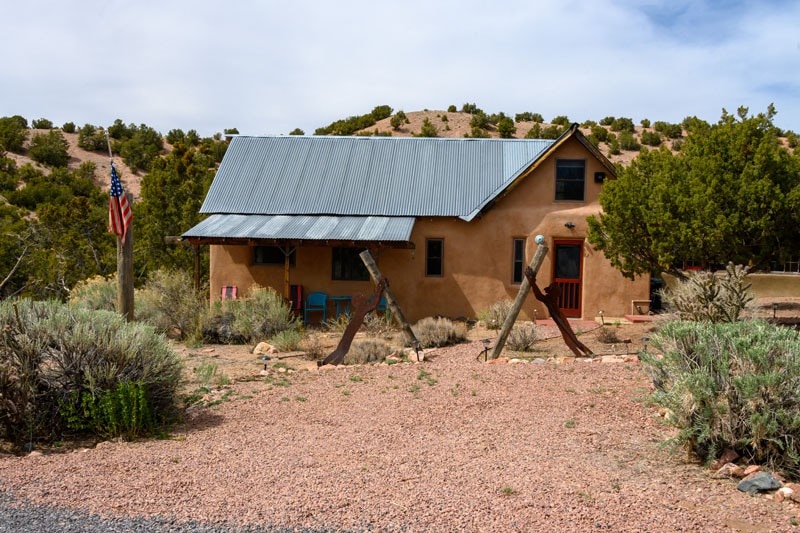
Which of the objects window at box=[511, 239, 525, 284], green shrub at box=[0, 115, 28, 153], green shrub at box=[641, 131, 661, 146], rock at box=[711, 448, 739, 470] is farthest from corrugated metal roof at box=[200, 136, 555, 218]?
green shrub at box=[641, 131, 661, 146]

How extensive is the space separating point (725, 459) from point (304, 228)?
521 inches

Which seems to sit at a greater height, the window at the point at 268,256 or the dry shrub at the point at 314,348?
the window at the point at 268,256

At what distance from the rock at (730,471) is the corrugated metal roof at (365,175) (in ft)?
41.8

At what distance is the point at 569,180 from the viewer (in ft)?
62.2

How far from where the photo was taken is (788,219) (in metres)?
13.7

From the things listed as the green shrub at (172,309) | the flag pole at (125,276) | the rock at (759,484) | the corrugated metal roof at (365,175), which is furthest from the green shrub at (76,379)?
the corrugated metal roof at (365,175)

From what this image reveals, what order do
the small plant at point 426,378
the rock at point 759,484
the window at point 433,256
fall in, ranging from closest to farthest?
the rock at point 759,484, the small plant at point 426,378, the window at point 433,256

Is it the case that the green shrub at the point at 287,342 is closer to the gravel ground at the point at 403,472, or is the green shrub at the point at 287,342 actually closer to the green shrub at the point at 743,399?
the gravel ground at the point at 403,472

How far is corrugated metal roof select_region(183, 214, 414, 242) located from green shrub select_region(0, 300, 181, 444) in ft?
29.5

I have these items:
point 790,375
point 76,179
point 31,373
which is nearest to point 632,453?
point 790,375

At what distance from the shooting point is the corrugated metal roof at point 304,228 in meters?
17.6

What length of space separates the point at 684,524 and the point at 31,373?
6.73 metres

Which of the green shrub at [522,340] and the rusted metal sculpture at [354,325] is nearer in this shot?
the rusted metal sculpture at [354,325]

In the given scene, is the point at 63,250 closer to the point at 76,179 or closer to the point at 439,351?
the point at 439,351
